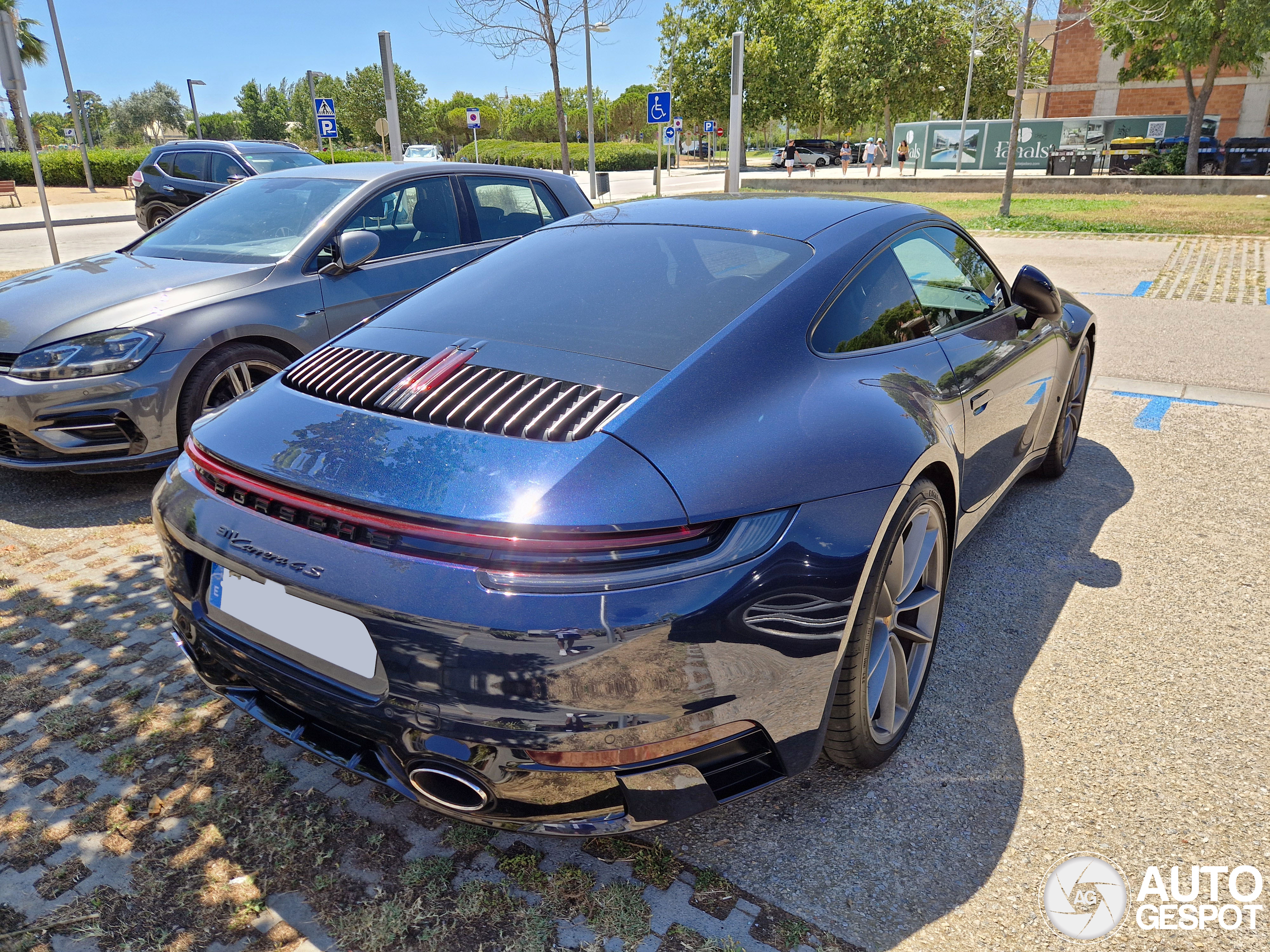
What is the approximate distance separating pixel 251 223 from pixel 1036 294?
14.1 ft

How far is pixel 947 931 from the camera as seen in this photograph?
1892 millimetres

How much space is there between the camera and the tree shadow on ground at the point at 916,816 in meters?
1.99

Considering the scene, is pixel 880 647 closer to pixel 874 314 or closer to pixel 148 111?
pixel 874 314

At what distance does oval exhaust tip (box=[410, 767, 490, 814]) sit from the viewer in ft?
5.62

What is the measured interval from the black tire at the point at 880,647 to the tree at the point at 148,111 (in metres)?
103

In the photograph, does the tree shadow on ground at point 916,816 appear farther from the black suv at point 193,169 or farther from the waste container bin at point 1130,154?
the waste container bin at point 1130,154

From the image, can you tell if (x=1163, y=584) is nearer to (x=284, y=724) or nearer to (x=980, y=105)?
(x=284, y=724)

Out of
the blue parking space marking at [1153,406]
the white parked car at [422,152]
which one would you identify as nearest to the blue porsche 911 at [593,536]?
the blue parking space marking at [1153,406]

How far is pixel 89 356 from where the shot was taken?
4051mm

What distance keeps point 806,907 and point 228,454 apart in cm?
170

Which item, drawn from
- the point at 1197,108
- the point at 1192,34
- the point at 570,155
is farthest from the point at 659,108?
the point at 570,155

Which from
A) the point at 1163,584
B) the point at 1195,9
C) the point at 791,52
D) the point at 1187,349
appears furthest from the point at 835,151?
the point at 1163,584

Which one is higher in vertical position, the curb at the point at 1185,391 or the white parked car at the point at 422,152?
the white parked car at the point at 422,152

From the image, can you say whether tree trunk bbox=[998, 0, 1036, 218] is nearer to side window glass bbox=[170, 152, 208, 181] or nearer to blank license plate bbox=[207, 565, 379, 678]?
side window glass bbox=[170, 152, 208, 181]
